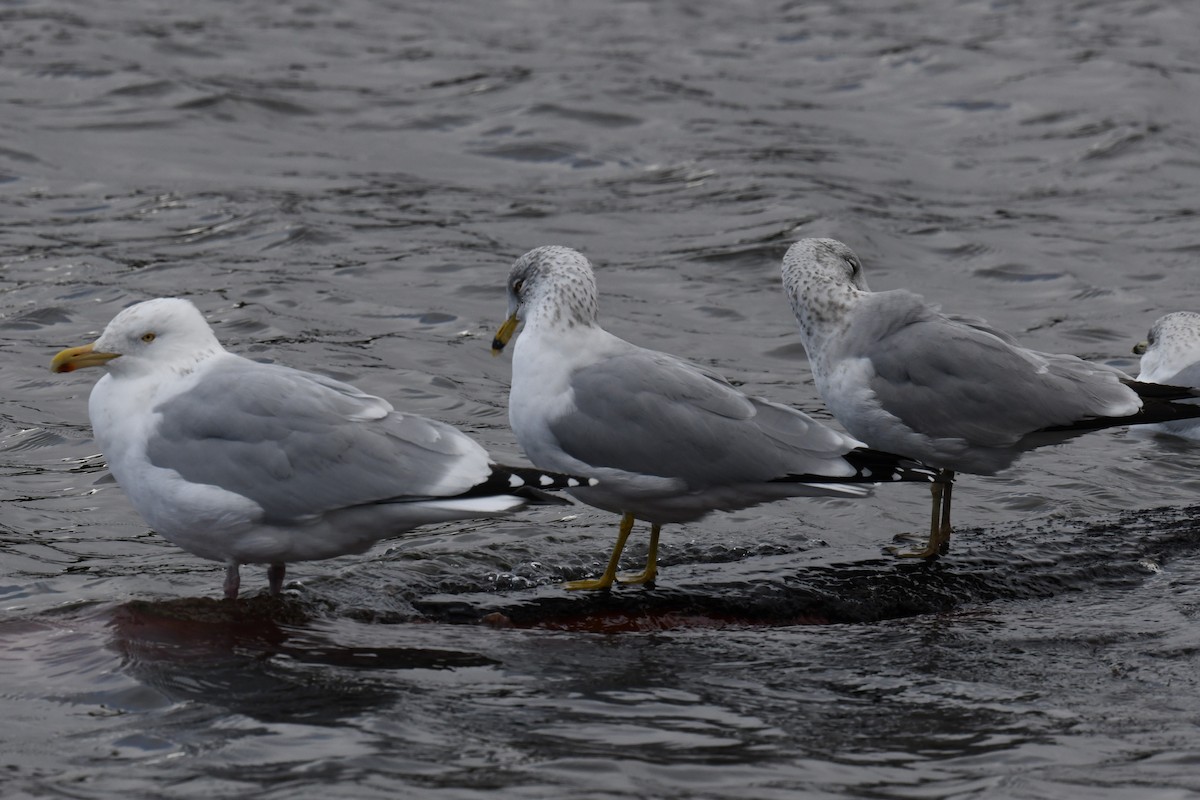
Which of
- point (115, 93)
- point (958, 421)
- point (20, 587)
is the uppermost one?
point (115, 93)

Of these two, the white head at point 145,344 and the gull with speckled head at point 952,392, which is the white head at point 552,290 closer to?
the gull with speckled head at point 952,392

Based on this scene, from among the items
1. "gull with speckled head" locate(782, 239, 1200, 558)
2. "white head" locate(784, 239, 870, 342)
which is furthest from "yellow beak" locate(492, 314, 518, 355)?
"gull with speckled head" locate(782, 239, 1200, 558)

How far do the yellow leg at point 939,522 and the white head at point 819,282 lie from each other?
0.87m

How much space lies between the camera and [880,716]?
5.05 m

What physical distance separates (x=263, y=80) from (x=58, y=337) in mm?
7090

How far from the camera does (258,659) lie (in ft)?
18.5

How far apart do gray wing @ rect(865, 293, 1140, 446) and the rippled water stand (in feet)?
1.90

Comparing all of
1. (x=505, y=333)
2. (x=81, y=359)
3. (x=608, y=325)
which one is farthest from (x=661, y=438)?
(x=608, y=325)

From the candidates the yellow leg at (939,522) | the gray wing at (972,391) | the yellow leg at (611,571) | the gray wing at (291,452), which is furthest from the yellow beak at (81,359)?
the yellow leg at (939,522)

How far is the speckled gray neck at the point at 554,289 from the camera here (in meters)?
6.74

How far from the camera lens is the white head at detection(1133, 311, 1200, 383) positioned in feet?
30.6

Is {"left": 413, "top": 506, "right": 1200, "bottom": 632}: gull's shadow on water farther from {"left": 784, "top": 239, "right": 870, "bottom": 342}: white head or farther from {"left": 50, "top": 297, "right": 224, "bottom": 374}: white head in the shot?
{"left": 50, "top": 297, "right": 224, "bottom": 374}: white head

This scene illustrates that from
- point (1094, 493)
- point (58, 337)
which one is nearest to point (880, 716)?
point (1094, 493)

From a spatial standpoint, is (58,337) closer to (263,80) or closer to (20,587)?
(20,587)
